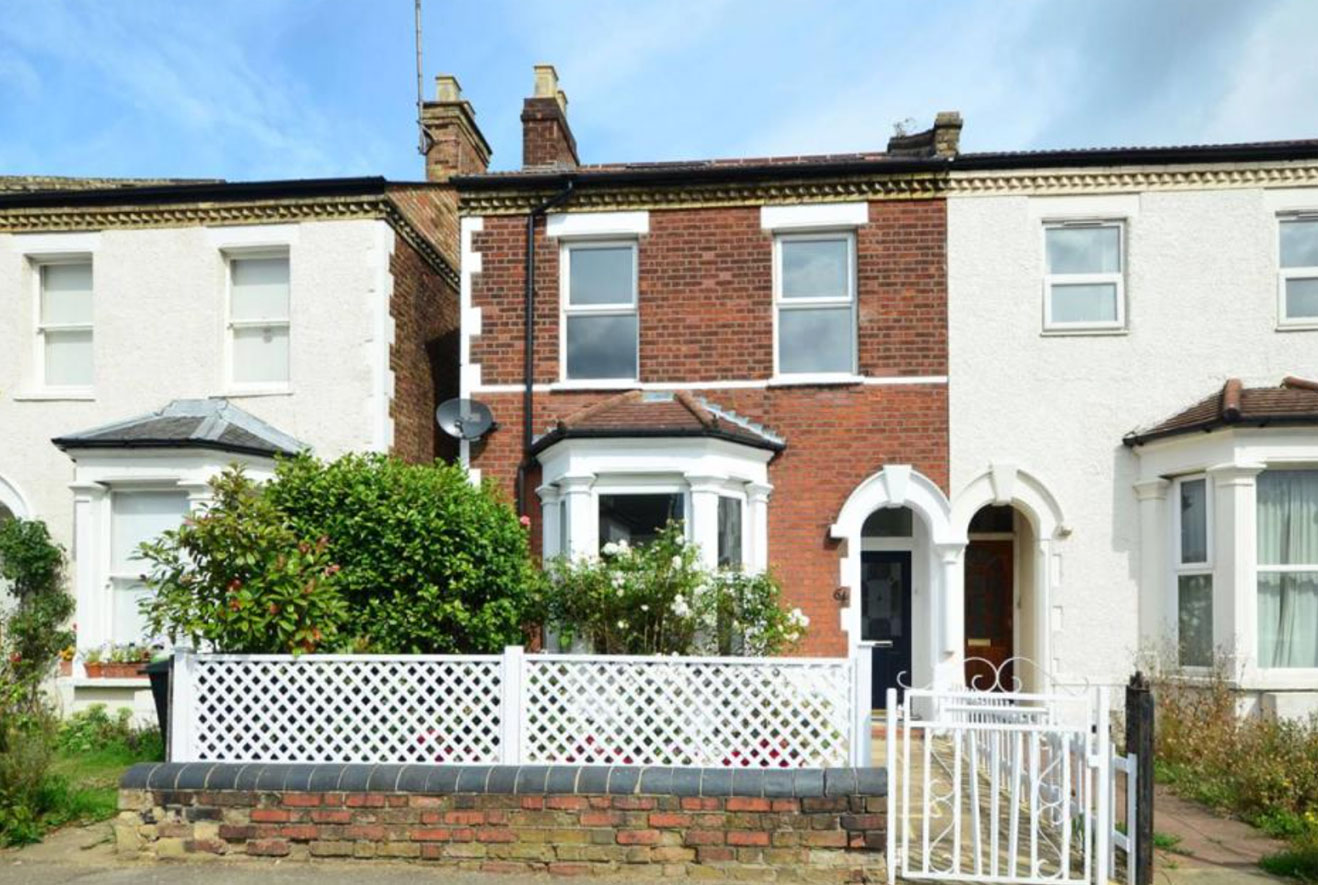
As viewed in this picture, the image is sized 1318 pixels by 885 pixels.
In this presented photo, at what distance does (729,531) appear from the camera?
37.9 ft

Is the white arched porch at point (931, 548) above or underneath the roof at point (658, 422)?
underneath

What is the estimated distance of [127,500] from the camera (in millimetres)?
11703

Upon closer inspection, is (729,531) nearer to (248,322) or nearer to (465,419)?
(465,419)

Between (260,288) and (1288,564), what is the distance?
37.1 ft

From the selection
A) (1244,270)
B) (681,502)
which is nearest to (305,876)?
(681,502)

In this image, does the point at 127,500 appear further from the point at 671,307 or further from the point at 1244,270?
the point at 1244,270

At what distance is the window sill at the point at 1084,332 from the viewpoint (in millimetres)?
11781

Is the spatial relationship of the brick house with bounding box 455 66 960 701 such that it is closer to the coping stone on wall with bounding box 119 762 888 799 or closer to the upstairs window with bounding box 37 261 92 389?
the coping stone on wall with bounding box 119 762 888 799

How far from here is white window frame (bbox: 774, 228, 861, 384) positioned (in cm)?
1226

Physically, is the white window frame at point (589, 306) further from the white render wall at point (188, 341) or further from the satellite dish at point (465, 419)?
the white render wall at point (188, 341)

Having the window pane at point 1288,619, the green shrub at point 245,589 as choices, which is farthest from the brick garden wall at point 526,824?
the window pane at point 1288,619

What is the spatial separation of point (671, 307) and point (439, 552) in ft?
16.0

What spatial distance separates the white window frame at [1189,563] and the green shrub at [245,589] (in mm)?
8161

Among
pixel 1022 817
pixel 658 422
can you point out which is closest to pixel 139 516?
pixel 658 422
